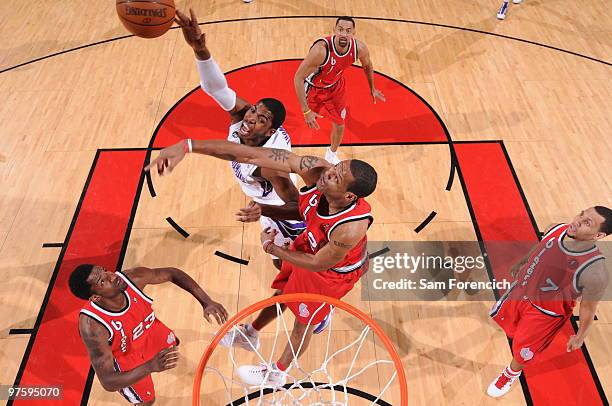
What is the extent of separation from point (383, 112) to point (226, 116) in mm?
1804

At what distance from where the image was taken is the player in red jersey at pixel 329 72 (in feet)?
15.1

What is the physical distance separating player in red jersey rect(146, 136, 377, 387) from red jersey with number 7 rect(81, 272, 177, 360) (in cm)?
62

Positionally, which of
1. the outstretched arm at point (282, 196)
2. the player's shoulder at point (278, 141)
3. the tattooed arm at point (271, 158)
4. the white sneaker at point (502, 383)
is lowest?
the white sneaker at point (502, 383)

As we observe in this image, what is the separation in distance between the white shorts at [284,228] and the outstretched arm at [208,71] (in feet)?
2.68

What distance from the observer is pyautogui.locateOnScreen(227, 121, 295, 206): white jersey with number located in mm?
3783

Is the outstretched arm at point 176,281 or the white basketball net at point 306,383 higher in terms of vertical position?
the outstretched arm at point 176,281

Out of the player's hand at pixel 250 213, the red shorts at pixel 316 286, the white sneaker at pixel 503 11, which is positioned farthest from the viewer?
the white sneaker at pixel 503 11

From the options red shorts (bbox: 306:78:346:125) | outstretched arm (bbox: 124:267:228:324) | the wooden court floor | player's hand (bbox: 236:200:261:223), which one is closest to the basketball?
red shorts (bbox: 306:78:346:125)

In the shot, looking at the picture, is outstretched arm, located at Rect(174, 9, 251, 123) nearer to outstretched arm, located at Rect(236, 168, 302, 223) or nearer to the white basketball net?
outstretched arm, located at Rect(236, 168, 302, 223)

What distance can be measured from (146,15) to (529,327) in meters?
3.69

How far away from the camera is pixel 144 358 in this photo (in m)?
3.34

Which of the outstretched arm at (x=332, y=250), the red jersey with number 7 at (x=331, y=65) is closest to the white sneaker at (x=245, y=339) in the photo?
the outstretched arm at (x=332, y=250)

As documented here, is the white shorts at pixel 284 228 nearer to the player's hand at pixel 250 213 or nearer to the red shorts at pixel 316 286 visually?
the red shorts at pixel 316 286

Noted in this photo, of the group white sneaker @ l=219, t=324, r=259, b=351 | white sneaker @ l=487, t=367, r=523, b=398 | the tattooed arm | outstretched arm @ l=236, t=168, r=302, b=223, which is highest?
the tattooed arm
